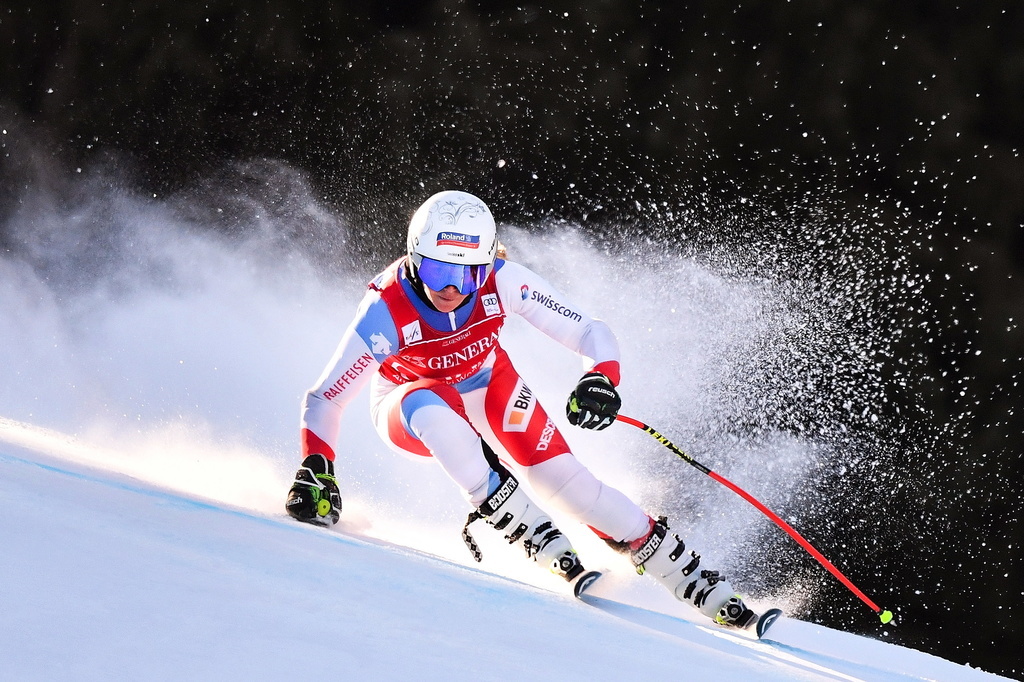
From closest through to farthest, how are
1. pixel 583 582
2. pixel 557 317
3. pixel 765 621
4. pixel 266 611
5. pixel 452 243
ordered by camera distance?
pixel 266 611 < pixel 583 582 < pixel 765 621 < pixel 452 243 < pixel 557 317

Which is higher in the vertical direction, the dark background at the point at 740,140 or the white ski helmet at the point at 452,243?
the dark background at the point at 740,140

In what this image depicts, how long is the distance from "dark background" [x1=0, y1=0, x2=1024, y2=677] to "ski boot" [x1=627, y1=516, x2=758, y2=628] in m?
2.41

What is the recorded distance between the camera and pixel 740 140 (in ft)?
16.7

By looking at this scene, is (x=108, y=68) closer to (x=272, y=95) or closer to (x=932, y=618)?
(x=272, y=95)

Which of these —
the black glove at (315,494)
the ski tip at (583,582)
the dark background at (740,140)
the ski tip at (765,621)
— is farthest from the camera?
the dark background at (740,140)

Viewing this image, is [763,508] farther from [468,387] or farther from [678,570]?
[468,387]

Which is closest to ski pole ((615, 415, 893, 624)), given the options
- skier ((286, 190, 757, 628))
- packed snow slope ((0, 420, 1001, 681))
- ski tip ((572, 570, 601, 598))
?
skier ((286, 190, 757, 628))

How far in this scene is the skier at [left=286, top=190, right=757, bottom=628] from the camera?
2.79 metres

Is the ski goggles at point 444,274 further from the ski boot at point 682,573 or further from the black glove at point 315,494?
the ski boot at point 682,573

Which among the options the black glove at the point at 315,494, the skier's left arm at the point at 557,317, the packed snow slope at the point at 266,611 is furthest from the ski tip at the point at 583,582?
the black glove at the point at 315,494

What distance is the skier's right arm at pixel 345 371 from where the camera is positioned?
296 centimetres

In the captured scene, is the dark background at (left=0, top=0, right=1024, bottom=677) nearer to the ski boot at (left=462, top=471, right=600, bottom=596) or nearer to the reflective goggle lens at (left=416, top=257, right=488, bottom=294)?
Answer: the reflective goggle lens at (left=416, top=257, right=488, bottom=294)

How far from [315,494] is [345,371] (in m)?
0.41

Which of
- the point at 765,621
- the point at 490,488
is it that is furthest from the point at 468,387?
the point at 765,621
